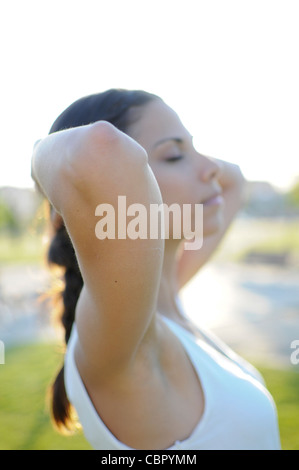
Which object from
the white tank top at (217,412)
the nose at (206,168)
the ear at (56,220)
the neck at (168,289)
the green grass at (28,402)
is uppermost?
the nose at (206,168)

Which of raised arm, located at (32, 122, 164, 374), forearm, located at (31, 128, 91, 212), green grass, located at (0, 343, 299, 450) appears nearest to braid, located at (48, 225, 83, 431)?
raised arm, located at (32, 122, 164, 374)

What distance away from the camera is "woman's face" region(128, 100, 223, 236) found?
1.48 m

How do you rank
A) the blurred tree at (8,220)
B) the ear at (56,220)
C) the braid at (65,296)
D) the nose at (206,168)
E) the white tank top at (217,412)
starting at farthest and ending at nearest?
the blurred tree at (8,220), the braid at (65,296), the ear at (56,220), the nose at (206,168), the white tank top at (217,412)

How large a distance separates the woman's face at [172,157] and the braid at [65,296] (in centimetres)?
51

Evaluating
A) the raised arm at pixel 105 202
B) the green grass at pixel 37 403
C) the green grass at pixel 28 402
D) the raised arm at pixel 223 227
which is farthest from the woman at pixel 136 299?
the green grass at pixel 37 403

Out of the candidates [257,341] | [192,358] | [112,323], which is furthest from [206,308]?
[112,323]

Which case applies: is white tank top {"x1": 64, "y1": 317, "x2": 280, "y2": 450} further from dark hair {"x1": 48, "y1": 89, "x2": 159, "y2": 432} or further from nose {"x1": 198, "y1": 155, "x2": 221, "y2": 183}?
nose {"x1": 198, "y1": 155, "x2": 221, "y2": 183}

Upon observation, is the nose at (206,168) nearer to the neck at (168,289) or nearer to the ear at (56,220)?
the neck at (168,289)

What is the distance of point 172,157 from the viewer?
4.94 ft

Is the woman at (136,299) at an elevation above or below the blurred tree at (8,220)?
above

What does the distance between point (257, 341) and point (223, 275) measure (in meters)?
8.38

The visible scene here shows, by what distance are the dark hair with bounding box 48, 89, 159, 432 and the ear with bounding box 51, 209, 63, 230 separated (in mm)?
24

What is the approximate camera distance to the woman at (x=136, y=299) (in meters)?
0.80

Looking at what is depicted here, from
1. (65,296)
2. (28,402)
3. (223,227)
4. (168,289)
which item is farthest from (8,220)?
(168,289)
